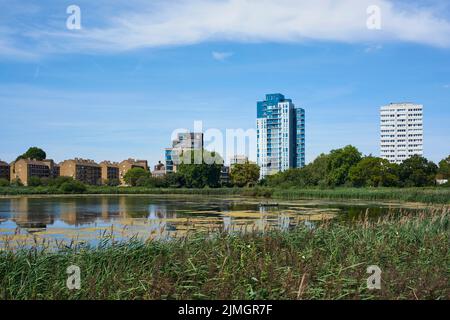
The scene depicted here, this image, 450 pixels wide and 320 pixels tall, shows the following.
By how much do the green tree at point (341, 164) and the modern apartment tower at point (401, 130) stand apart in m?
29.6

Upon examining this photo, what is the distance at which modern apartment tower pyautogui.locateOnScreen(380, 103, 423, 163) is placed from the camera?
96938mm

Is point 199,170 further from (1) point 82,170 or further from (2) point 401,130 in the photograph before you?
(2) point 401,130

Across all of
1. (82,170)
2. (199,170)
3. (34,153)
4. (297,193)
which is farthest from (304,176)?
(82,170)

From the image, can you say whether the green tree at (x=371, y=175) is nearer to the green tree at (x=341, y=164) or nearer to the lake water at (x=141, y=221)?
the green tree at (x=341, y=164)

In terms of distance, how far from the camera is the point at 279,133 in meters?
72.2

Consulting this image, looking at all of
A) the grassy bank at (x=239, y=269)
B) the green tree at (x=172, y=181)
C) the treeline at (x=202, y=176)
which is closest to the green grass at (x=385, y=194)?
the treeline at (x=202, y=176)

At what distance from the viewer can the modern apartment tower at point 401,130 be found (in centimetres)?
9694

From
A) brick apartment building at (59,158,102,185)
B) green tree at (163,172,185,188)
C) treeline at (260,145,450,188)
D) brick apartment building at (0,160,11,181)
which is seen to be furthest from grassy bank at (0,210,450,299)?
brick apartment building at (59,158,102,185)

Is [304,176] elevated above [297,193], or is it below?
above

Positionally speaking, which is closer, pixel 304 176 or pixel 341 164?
pixel 341 164

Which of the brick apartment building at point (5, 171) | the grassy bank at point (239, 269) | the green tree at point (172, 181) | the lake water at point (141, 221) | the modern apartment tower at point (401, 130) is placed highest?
the modern apartment tower at point (401, 130)

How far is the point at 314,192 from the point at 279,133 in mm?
27822

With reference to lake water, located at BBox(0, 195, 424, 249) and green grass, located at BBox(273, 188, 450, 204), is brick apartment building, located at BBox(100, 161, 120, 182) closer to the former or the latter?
green grass, located at BBox(273, 188, 450, 204)

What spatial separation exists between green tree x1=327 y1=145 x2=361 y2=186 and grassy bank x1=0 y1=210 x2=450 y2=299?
166ft
